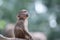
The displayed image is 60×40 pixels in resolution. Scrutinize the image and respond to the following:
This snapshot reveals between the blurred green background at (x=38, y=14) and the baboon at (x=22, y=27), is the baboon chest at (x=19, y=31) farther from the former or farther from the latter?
the blurred green background at (x=38, y=14)

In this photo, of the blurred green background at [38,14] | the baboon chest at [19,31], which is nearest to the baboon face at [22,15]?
the baboon chest at [19,31]

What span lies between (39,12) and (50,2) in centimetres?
69

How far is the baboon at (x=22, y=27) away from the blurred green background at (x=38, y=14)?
6.55 meters

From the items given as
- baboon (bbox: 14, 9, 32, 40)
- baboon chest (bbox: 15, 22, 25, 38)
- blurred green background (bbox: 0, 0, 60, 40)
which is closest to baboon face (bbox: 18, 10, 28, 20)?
baboon (bbox: 14, 9, 32, 40)

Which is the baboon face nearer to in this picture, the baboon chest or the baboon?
the baboon

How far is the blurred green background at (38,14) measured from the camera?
39.4ft

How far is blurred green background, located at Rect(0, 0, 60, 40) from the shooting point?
39.4ft

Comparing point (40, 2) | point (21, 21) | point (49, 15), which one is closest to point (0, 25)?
point (49, 15)

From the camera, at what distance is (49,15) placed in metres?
12.6

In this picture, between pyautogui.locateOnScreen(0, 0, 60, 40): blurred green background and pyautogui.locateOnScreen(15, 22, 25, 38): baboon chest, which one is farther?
pyautogui.locateOnScreen(0, 0, 60, 40): blurred green background

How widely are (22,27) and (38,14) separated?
824cm

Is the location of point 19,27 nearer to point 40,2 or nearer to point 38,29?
point 38,29

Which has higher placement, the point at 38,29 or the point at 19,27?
the point at 19,27

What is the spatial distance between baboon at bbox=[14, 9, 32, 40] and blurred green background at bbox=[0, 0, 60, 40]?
21.5 ft
